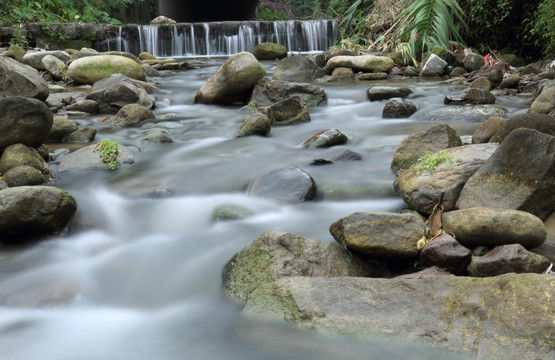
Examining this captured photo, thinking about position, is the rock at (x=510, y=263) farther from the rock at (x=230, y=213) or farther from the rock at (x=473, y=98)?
the rock at (x=473, y=98)

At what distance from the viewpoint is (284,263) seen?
2.66 metres

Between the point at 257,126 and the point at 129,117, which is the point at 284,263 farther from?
the point at 129,117

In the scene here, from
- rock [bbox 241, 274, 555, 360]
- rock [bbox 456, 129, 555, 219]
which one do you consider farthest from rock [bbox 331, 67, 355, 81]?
rock [bbox 241, 274, 555, 360]

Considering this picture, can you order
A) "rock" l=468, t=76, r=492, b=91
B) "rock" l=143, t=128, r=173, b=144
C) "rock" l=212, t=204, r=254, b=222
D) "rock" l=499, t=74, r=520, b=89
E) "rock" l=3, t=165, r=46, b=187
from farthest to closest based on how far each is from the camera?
"rock" l=499, t=74, r=520, b=89
"rock" l=468, t=76, r=492, b=91
"rock" l=143, t=128, r=173, b=144
"rock" l=3, t=165, r=46, b=187
"rock" l=212, t=204, r=254, b=222

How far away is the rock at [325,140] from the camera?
5.34m

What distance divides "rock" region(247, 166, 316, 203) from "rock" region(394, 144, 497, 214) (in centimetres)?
70

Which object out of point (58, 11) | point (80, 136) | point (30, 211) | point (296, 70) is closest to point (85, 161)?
point (80, 136)

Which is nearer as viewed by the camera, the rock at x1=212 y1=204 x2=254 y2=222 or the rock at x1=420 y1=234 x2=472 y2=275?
the rock at x1=420 y1=234 x2=472 y2=275

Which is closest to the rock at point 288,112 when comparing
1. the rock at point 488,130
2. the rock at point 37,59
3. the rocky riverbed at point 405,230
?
the rocky riverbed at point 405,230

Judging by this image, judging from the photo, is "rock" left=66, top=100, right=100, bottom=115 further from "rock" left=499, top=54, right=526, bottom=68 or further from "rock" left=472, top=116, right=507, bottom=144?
"rock" left=499, top=54, right=526, bottom=68

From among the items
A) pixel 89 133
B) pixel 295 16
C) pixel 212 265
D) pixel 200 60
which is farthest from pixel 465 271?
pixel 295 16

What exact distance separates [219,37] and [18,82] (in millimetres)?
10815

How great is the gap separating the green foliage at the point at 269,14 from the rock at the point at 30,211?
76.9ft

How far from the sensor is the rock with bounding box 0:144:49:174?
4.24 m
